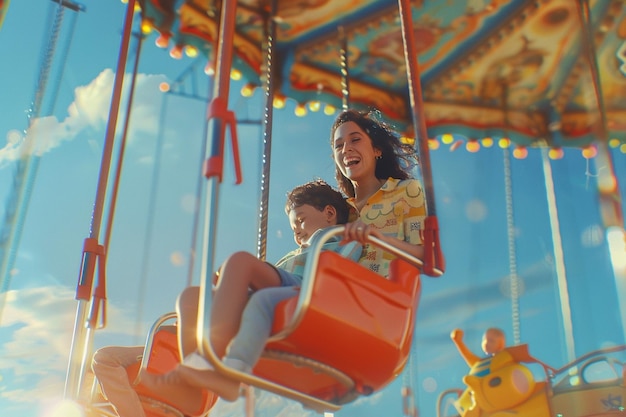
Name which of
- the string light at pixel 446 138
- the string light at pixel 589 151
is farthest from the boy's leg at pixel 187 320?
the string light at pixel 589 151

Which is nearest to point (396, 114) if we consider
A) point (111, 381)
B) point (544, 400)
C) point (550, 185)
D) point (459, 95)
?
point (459, 95)

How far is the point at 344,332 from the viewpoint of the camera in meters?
1.66

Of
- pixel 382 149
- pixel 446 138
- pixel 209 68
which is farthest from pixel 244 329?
pixel 446 138

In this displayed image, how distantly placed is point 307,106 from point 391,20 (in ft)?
2.87

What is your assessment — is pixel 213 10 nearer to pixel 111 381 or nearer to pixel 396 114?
pixel 396 114

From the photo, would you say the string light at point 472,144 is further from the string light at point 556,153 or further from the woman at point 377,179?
the woman at point 377,179

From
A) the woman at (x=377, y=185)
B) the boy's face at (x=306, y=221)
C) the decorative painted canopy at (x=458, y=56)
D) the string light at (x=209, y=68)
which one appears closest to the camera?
the woman at (x=377, y=185)

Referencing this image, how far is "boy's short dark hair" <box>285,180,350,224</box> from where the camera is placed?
2332mm

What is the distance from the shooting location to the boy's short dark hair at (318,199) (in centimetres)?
233

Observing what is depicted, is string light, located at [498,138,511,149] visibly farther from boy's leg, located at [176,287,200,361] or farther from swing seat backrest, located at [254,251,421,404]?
boy's leg, located at [176,287,200,361]

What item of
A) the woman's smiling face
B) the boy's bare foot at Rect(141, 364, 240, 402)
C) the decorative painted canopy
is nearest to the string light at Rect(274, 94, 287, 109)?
the decorative painted canopy

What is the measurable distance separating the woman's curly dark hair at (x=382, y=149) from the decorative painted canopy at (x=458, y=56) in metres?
1.72

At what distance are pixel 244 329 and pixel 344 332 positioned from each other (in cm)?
24

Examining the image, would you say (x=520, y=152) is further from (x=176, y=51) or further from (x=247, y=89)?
(x=176, y=51)
